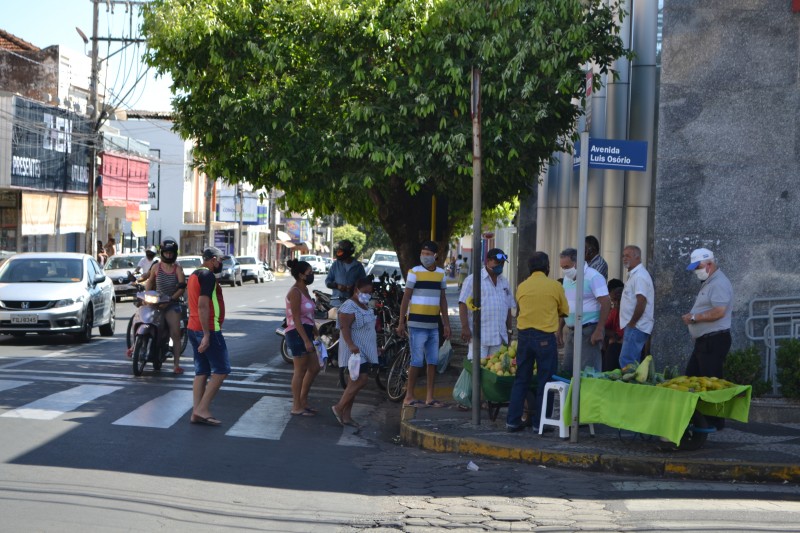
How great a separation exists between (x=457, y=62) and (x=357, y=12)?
183 cm

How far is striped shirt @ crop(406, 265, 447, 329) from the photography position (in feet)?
40.5

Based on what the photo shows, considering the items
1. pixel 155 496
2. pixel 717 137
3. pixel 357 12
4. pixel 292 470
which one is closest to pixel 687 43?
pixel 717 137

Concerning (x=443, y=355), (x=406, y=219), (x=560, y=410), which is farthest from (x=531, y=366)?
(x=406, y=219)

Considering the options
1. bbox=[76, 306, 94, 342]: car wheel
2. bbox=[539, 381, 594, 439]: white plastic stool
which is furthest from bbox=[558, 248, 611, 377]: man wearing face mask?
bbox=[76, 306, 94, 342]: car wheel

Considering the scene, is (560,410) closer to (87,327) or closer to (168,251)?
(168,251)

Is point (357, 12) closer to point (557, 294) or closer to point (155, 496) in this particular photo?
point (557, 294)

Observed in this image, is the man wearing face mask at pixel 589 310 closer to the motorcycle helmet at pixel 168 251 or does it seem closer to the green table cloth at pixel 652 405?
the green table cloth at pixel 652 405

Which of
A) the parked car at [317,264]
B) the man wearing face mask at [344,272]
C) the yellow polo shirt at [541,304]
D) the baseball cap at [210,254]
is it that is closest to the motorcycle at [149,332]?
the man wearing face mask at [344,272]

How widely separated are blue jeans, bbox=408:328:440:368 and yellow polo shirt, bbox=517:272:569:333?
1.97m

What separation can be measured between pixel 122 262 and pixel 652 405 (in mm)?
32197

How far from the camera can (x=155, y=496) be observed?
751 cm

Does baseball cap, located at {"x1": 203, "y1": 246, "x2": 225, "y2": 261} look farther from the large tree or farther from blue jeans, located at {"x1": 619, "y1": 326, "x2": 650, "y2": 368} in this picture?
the large tree

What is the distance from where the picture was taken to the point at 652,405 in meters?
9.61

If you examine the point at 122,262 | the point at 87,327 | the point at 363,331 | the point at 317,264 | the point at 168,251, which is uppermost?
the point at 168,251
